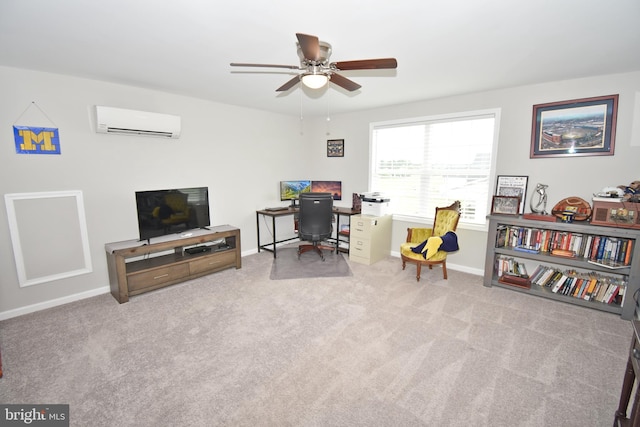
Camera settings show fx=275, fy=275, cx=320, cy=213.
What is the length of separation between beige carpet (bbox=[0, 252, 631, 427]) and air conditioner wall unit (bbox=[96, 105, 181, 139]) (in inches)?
76.3

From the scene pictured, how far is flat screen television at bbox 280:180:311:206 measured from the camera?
16.7 ft

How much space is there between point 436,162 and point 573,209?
168 cm

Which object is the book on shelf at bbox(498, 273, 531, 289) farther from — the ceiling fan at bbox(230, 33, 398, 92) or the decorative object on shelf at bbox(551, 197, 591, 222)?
the ceiling fan at bbox(230, 33, 398, 92)

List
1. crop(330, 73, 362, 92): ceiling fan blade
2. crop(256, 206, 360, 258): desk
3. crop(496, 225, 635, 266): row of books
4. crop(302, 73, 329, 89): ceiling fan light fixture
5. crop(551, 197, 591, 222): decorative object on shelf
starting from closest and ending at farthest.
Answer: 1. crop(302, 73, 329, 89): ceiling fan light fixture
2. crop(330, 73, 362, 92): ceiling fan blade
3. crop(496, 225, 635, 266): row of books
4. crop(551, 197, 591, 222): decorative object on shelf
5. crop(256, 206, 360, 258): desk

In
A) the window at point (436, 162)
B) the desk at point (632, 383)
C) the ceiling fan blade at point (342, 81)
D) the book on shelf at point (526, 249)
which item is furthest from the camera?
the window at point (436, 162)

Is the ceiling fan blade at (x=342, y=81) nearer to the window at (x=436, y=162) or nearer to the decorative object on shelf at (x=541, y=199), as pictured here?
the window at (x=436, y=162)

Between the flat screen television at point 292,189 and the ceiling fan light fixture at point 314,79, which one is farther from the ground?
the ceiling fan light fixture at point 314,79

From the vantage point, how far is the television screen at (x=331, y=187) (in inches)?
204

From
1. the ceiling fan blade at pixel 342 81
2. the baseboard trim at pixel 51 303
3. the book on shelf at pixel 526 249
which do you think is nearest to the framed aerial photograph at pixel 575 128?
the book on shelf at pixel 526 249

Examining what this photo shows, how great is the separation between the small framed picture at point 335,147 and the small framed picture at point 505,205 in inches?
103

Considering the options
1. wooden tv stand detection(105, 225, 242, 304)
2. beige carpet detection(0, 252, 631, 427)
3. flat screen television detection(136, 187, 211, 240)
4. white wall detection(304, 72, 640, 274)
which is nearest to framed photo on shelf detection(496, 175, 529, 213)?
white wall detection(304, 72, 640, 274)

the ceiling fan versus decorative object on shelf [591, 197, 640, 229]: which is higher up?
the ceiling fan

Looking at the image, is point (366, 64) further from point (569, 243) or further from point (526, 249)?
point (569, 243)

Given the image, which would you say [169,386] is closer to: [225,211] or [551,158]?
[225,211]
